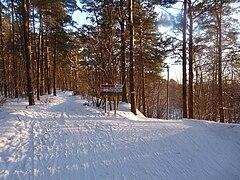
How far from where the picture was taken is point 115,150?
16.4ft

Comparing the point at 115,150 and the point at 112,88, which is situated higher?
the point at 112,88

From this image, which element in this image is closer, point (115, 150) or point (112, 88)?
point (115, 150)

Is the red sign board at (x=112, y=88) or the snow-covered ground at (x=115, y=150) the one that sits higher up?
the red sign board at (x=112, y=88)

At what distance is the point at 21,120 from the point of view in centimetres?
727

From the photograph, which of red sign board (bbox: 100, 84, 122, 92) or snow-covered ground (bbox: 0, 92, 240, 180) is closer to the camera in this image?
snow-covered ground (bbox: 0, 92, 240, 180)

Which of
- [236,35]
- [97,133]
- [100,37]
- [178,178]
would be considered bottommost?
[178,178]

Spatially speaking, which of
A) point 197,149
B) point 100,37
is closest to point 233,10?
point 100,37

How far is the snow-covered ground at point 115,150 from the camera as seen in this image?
394cm

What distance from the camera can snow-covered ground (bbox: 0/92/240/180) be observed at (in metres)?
3.94

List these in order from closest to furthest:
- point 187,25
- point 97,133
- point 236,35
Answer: point 97,133 → point 187,25 → point 236,35

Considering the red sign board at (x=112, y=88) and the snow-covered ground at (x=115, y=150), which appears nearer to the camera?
the snow-covered ground at (x=115, y=150)

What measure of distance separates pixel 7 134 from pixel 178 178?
16.7 ft

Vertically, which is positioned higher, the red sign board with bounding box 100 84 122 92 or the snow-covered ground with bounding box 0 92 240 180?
the red sign board with bounding box 100 84 122 92

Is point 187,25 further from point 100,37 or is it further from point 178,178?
point 178,178
